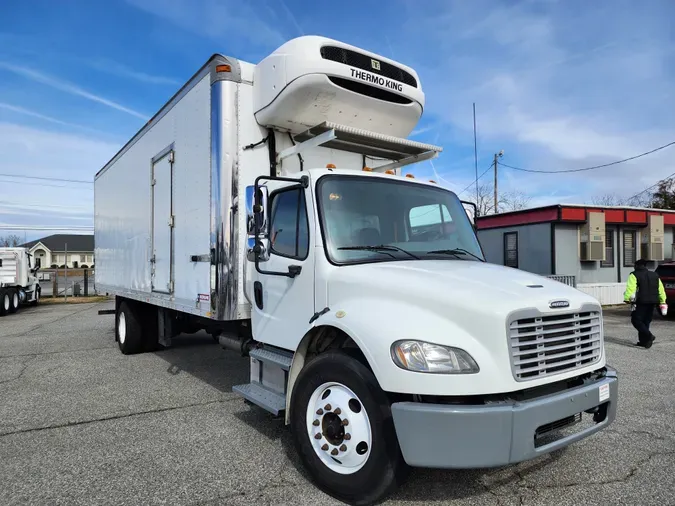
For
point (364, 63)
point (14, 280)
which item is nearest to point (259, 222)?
point (364, 63)

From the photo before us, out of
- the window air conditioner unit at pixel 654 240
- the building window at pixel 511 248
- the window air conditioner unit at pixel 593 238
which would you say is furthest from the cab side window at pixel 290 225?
the window air conditioner unit at pixel 654 240

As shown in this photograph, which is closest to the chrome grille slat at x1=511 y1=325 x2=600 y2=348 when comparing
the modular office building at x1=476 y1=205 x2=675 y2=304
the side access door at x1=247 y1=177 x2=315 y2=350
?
the side access door at x1=247 y1=177 x2=315 y2=350

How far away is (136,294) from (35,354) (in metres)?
3.22

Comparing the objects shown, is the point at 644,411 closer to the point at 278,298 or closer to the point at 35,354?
the point at 278,298

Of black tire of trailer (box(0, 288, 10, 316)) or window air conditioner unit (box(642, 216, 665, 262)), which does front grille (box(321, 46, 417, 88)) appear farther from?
black tire of trailer (box(0, 288, 10, 316))

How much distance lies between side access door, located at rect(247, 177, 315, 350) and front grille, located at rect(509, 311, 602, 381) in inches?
62.7

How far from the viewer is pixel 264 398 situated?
4168 mm

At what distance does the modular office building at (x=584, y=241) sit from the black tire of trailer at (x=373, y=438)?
15.7 m

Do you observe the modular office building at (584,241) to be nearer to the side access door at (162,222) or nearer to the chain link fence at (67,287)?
the side access door at (162,222)

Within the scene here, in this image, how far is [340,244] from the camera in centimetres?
384

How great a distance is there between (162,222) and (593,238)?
1598 cm

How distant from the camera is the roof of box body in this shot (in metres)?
17.3

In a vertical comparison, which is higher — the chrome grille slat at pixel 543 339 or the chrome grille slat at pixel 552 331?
the chrome grille slat at pixel 552 331

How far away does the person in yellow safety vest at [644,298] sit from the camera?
948 cm
